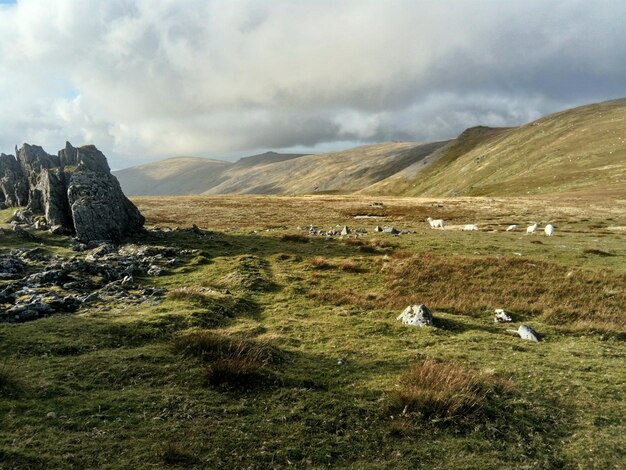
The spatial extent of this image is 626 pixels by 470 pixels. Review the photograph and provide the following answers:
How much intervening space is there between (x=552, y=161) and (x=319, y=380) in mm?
163382

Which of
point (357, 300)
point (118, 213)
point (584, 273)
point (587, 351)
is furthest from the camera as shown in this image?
point (118, 213)

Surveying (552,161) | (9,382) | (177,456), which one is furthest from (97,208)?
(552,161)

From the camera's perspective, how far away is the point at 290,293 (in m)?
23.4

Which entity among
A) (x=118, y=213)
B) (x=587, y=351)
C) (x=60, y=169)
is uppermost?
(x=60, y=169)

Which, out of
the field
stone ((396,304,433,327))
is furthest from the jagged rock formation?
stone ((396,304,433,327))

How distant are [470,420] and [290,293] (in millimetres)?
14960

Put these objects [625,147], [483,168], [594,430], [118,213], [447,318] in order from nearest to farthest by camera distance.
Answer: [594,430], [447,318], [118,213], [625,147], [483,168]

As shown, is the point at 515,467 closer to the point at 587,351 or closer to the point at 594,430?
the point at 594,430

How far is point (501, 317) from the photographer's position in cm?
1995

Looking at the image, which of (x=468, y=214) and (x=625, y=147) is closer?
(x=468, y=214)

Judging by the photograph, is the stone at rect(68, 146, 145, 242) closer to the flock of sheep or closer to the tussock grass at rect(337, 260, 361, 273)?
the tussock grass at rect(337, 260, 361, 273)

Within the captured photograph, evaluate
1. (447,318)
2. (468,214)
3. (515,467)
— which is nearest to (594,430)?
(515,467)

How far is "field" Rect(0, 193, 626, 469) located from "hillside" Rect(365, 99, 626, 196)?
4134 inches

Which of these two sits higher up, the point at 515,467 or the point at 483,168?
the point at 483,168
